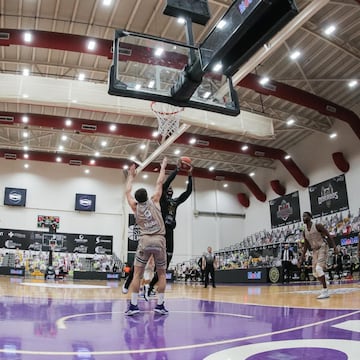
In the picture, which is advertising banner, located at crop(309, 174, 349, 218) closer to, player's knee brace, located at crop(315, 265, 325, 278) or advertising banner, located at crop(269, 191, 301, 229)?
advertising banner, located at crop(269, 191, 301, 229)

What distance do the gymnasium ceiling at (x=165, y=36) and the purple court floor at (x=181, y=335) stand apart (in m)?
5.64

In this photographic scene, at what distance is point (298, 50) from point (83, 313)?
596 inches

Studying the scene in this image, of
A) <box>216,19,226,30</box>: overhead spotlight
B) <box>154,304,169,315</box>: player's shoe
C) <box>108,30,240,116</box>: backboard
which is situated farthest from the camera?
Answer: <box>108,30,240,116</box>: backboard

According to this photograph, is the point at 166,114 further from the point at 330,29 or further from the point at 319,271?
the point at 319,271

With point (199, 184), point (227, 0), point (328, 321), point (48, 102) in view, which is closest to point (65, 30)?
point (48, 102)

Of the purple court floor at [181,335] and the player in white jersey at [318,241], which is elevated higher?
the player in white jersey at [318,241]

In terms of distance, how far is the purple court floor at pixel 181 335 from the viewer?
8.43 feet

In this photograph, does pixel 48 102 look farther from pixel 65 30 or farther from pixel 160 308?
pixel 160 308

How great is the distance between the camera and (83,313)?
494 cm

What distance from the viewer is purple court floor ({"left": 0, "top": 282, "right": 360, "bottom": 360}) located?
257 cm

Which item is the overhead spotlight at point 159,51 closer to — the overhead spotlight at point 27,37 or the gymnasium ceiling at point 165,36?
the gymnasium ceiling at point 165,36

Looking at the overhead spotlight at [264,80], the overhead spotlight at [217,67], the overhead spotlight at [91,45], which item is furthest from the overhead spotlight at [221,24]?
the overhead spotlight at [264,80]

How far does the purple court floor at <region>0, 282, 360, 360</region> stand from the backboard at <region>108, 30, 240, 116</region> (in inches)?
146

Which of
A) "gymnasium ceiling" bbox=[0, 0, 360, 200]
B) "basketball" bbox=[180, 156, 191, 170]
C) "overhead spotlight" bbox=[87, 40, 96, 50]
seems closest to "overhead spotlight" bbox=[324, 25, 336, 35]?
"gymnasium ceiling" bbox=[0, 0, 360, 200]
